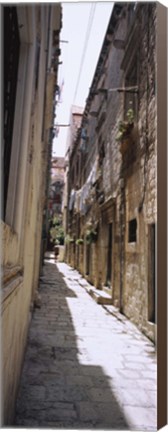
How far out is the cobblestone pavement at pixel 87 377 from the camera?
98.2 inches

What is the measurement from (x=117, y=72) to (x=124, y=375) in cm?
699

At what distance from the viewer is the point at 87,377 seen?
3.32m

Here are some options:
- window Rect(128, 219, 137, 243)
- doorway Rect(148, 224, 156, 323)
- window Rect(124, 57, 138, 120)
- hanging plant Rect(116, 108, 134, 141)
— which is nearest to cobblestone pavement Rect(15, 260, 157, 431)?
doorway Rect(148, 224, 156, 323)

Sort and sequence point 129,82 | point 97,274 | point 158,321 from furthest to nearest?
point 97,274
point 129,82
point 158,321

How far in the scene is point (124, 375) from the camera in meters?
3.41

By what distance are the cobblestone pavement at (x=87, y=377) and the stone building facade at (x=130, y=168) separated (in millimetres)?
635

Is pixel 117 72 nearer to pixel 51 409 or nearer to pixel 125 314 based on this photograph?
pixel 125 314

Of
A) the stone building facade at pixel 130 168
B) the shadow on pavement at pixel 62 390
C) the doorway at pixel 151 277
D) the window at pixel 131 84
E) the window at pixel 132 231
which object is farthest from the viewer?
the window at pixel 131 84

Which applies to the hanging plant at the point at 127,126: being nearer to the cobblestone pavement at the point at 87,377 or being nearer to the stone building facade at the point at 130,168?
the stone building facade at the point at 130,168

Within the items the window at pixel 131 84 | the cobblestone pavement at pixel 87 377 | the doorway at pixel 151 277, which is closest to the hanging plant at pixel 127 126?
the window at pixel 131 84

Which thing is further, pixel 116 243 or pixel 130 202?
pixel 116 243

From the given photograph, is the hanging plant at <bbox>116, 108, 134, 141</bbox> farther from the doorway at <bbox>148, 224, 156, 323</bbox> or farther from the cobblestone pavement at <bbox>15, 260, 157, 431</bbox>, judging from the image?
the cobblestone pavement at <bbox>15, 260, 157, 431</bbox>

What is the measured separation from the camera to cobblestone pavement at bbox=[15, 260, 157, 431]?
249 cm

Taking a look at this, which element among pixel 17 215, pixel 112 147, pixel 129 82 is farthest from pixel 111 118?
pixel 17 215
